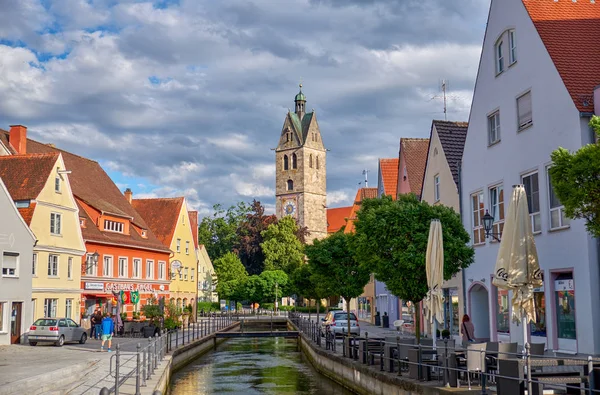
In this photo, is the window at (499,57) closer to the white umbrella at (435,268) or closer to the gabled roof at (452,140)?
the gabled roof at (452,140)

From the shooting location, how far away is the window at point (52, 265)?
3803 centimetres

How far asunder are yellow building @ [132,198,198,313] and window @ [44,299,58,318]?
59.6ft

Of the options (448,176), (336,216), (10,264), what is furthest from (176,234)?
(336,216)

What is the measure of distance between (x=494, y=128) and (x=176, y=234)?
37.4 meters

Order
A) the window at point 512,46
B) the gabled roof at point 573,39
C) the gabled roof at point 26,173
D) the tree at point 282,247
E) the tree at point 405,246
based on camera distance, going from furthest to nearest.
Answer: the tree at point 282,247 < the gabled roof at point 26,173 < the window at point 512,46 < the tree at point 405,246 < the gabled roof at point 573,39

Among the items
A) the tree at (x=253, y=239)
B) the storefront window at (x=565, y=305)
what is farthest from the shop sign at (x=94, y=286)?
the tree at (x=253, y=239)

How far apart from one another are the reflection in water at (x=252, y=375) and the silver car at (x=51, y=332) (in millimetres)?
6148

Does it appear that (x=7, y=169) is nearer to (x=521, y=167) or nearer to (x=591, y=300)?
(x=521, y=167)

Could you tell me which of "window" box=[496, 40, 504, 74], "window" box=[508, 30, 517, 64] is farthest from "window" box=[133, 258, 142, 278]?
"window" box=[508, 30, 517, 64]

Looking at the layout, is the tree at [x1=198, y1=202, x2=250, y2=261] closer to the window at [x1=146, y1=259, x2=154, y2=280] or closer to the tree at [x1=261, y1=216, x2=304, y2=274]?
the tree at [x1=261, y1=216, x2=304, y2=274]

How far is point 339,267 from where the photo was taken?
34.6 meters

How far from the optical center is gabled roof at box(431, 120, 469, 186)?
31.6 m

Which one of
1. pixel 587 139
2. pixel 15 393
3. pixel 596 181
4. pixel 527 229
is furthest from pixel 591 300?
pixel 15 393

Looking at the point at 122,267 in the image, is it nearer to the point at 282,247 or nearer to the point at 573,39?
the point at 573,39
